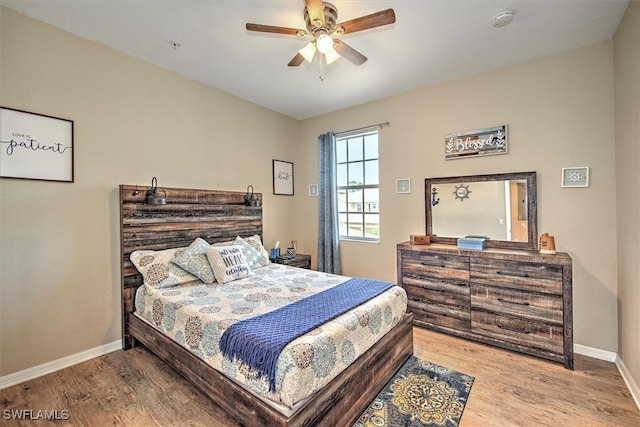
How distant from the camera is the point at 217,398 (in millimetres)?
1756

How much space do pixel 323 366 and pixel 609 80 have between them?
3365 millimetres

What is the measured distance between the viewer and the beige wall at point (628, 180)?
1954 millimetres

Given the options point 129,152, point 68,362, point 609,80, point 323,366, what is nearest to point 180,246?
point 129,152

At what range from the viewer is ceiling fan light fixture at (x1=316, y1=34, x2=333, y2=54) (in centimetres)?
197

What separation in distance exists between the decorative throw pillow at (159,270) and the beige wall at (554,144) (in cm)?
261

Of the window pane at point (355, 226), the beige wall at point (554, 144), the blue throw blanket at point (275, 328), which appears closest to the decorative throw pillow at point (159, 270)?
the blue throw blanket at point (275, 328)

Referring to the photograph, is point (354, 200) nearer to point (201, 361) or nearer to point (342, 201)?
point (342, 201)

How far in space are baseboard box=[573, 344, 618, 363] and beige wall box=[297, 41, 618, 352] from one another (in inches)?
1.3

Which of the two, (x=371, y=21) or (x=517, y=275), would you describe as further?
(x=517, y=275)

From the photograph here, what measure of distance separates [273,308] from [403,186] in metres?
2.38

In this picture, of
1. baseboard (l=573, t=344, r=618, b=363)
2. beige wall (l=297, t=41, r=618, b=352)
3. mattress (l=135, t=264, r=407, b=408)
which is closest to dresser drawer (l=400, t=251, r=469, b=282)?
beige wall (l=297, t=41, r=618, b=352)

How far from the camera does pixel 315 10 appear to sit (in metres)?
1.78

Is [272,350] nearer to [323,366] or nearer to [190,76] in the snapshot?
[323,366]

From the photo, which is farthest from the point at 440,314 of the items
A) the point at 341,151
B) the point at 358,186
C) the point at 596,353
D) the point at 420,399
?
the point at 341,151
